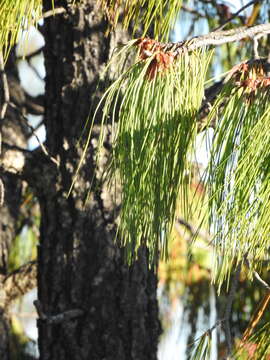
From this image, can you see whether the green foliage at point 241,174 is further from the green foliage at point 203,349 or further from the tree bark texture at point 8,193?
the tree bark texture at point 8,193

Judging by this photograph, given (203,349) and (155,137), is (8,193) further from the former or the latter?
(155,137)

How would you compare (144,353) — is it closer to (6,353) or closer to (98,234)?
(98,234)

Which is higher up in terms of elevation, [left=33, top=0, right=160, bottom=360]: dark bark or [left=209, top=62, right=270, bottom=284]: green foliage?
[left=33, top=0, right=160, bottom=360]: dark bark

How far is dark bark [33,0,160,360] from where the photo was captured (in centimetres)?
171

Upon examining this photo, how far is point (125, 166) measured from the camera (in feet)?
3.67

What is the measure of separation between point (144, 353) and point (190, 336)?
862 mm

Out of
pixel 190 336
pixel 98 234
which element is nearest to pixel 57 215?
pixel 98 234

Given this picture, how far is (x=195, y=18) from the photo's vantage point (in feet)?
7.49

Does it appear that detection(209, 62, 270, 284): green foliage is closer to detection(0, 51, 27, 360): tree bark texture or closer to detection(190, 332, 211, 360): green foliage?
detection(190, 332, 211, 360): green foliage

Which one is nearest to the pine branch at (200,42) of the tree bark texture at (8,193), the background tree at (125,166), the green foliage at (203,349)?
the background tree at (125,166)

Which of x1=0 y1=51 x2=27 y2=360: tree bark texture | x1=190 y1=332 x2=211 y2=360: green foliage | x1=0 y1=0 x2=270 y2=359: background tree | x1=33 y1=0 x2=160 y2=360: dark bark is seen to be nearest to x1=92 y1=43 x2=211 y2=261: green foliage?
x1=0 y1=0 x2=270 y2=359: background tree

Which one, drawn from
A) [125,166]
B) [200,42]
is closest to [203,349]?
[125,166]

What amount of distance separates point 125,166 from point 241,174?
157mm

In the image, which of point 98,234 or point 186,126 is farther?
point 98,234
